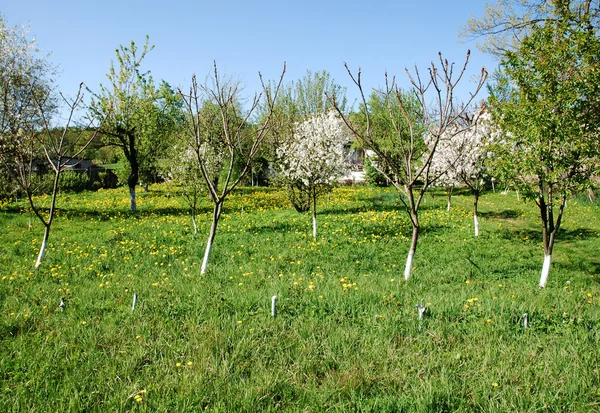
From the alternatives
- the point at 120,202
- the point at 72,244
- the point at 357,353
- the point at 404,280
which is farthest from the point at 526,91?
the point at 120,202

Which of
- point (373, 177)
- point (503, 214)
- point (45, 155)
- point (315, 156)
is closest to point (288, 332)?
point (315, 156)

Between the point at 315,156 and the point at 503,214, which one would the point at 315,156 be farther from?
the point at 503,214

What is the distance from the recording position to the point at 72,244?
11203mm

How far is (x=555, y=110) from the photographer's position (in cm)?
855

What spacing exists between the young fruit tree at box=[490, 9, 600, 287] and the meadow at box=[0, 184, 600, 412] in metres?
2.53

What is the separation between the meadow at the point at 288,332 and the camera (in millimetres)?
3820

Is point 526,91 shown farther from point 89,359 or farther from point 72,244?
point 72,244

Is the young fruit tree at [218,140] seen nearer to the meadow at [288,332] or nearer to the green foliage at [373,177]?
the meadow at [288,332]

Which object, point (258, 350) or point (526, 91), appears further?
point (526, 91)

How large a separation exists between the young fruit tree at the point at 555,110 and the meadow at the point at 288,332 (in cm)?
253

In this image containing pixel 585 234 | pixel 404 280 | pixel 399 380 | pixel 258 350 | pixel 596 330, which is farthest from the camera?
pixel 585 234

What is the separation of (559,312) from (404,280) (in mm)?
2915

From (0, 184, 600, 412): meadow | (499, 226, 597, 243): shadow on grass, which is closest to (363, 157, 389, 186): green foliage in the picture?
(499, 226, 597, 243): shadow on grass

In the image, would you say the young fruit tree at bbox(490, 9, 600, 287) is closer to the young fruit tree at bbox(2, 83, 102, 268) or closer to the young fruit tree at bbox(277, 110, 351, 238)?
the young fruit tree at bbox(277, 110, 351, 238)
